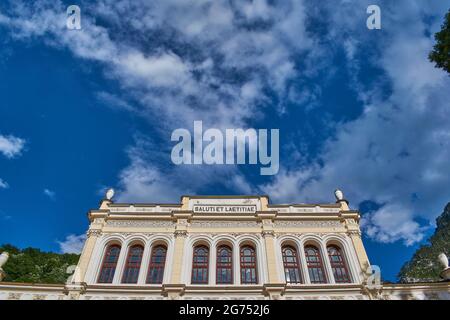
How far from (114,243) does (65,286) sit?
11.4ft

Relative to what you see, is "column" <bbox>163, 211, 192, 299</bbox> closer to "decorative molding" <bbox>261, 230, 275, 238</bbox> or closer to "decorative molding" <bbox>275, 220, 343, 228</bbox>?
"decorative molding" <bbox>261, 230, 275, 238</bbox>

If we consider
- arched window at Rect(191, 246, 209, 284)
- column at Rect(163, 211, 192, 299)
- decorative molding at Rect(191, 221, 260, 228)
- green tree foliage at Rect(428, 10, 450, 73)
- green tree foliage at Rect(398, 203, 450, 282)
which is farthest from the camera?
green tree foliage at Rect(398, 203, 450, 282)

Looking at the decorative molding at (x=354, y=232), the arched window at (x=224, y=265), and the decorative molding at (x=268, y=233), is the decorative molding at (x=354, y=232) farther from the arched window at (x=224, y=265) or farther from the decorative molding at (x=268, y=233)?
the arched window at (x=224, y=265)

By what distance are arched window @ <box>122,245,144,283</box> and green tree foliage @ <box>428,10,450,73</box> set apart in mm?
17271

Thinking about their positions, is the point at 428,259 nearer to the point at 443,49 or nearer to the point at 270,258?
the point at 270,258

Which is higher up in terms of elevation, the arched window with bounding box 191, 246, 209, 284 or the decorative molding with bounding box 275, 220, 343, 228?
the decorative molding with bounding box 275, 220, 343, 228

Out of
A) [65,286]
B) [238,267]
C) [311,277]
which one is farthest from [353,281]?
[65,286]

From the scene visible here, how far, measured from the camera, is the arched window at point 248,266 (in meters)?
17.2

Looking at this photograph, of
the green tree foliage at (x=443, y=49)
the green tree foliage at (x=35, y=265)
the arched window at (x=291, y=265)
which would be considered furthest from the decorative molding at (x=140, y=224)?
the green tree foliage at (x=35, y=265)

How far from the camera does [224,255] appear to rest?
60.2ft

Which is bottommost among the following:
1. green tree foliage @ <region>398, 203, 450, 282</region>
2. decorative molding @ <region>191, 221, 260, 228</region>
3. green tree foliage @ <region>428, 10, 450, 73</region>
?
decorative molding @ <region>191, 221, 260, 228</region>

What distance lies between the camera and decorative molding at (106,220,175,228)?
63.1 ft

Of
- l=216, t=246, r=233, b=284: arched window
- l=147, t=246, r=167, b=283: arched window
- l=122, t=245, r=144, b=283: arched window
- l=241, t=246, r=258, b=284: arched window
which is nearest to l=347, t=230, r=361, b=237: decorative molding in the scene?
l=241, t=246, r=258, b=284: arched window
